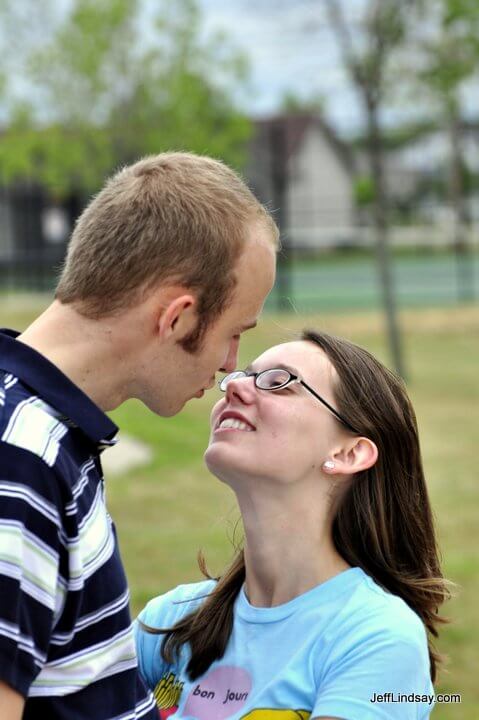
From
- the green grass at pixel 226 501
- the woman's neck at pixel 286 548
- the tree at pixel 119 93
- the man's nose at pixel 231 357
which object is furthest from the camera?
the tree at pixel 119 93

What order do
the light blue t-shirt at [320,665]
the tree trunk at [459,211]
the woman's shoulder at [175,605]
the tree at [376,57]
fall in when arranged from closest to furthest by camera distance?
the light blue t-shirt at [320,665]
the woman's shoulder at [175,605]
the tree at [376,57]
the tree trunk at [459,211]

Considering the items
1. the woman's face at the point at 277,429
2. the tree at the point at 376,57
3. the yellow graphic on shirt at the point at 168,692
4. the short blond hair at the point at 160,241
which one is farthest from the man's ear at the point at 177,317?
the tree at the point at 376,57

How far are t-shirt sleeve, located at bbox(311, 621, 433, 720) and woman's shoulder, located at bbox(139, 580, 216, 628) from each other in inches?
19.6

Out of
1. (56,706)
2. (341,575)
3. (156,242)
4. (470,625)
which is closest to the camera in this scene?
(56,706)

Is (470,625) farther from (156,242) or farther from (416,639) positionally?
(156,242)

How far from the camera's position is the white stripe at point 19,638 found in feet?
5.28

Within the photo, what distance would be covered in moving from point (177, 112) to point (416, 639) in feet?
71.8

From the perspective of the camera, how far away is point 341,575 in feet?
7.26

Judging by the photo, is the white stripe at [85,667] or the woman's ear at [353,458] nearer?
the white stripe at [85,667]

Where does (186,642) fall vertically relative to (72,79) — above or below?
above

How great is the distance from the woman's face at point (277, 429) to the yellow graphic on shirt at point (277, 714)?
1.41 feet

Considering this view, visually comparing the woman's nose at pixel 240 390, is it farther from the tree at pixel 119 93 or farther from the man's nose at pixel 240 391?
the tree at pixel 119 93

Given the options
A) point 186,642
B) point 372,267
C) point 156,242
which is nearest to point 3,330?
point 156,242

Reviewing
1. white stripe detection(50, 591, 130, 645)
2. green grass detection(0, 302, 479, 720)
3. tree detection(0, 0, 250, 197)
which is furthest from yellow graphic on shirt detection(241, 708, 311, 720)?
tree detection(0, 0, 250, 197)
